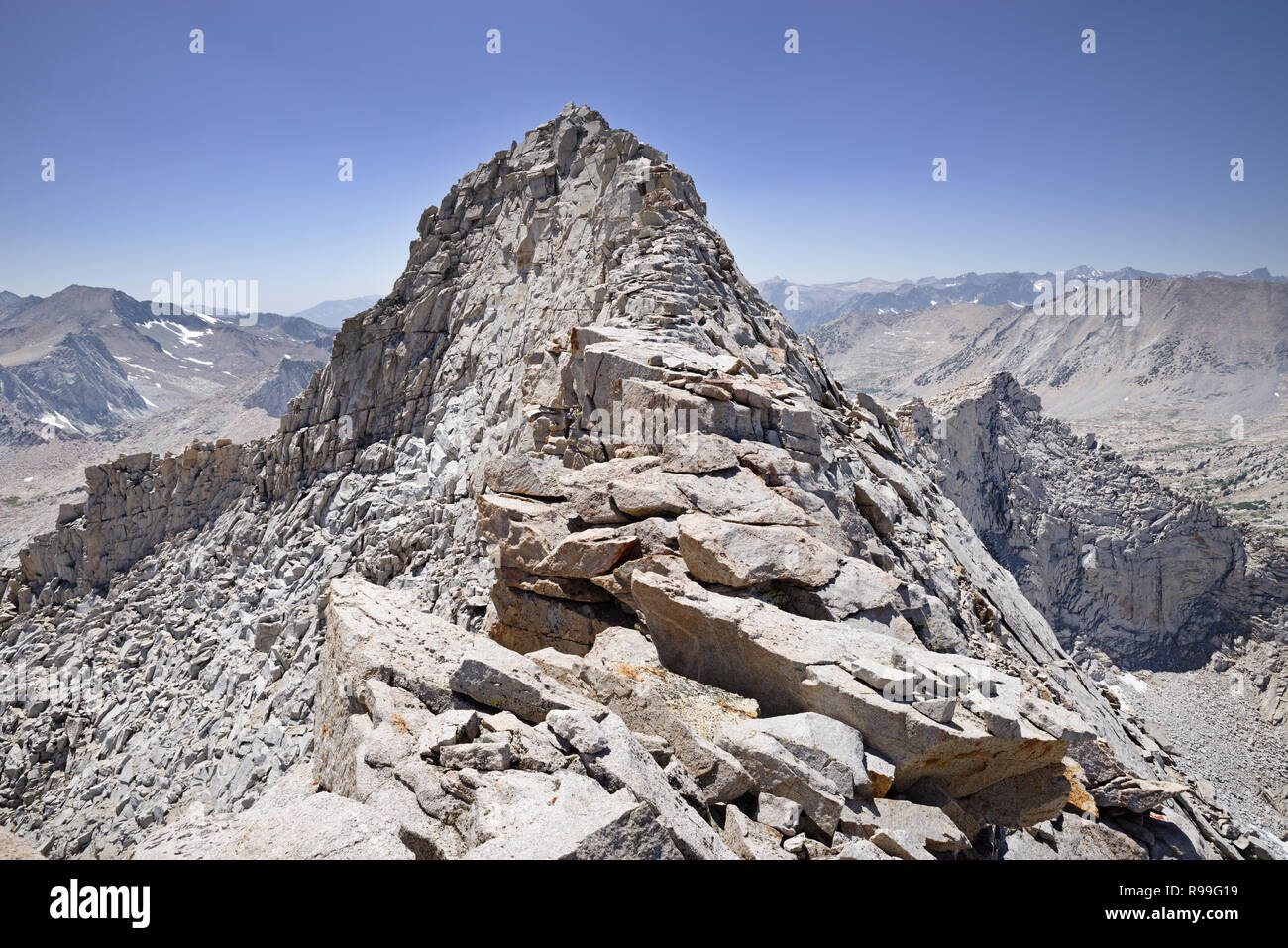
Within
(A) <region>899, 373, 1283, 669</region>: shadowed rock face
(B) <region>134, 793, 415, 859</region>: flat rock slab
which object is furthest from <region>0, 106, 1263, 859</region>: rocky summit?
(A) <region>899, 373, 1283, 669</region>: shadowed rock face

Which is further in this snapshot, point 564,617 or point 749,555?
point 564,617

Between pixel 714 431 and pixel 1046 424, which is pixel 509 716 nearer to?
pixel 714 431

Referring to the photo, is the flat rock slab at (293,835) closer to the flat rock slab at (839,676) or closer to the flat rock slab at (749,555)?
the flat rock slab at (839,676)

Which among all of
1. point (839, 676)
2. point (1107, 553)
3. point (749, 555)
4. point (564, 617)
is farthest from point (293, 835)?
point (1107, 553)

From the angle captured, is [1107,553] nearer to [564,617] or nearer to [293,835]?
[564,617]

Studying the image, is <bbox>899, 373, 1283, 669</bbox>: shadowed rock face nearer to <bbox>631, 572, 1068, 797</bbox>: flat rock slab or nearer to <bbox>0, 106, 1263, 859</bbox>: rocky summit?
<bbox>0, 106, 1263, 859</bbox>: rocky summit
